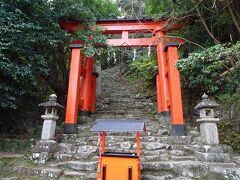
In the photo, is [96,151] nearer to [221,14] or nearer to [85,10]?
[85,10]

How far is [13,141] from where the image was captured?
23.3ft

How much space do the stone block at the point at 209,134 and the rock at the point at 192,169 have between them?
0.67 m

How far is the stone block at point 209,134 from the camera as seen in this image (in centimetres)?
535

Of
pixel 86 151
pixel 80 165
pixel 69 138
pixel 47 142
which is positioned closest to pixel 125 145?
pixel 86 151

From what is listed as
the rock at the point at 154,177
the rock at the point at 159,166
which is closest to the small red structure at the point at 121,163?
the rock at the point at 154,177

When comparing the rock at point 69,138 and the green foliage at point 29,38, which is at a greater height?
the green foliage at point 29,38

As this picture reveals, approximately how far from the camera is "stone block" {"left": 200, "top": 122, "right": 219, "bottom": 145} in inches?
211

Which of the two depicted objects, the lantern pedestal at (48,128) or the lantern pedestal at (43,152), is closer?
the lantern pedestal at (43,152)

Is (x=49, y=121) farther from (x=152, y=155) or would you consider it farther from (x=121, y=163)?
(x=152, y=155)

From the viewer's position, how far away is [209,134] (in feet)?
17.7

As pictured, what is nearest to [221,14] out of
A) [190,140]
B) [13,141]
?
[190,140]

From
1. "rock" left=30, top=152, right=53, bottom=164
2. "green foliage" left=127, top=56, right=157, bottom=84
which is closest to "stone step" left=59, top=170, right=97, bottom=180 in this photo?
"rock" left=30, top=152, right=53, bottom=164

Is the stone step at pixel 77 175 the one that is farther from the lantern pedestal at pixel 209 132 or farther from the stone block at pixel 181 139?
the lantern pedestal at pixel 209 132

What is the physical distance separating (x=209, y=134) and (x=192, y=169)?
1009 mm
